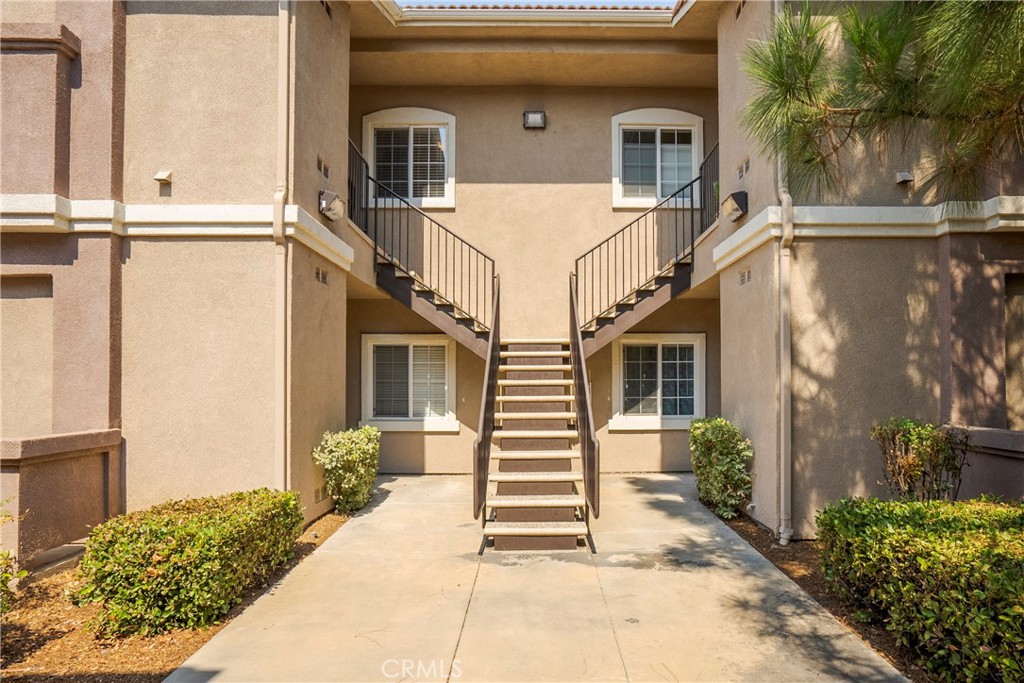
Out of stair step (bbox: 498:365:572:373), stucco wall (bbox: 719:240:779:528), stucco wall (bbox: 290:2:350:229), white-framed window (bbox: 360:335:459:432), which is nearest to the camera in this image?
stucco wall (bbox: 719:240:779:528)

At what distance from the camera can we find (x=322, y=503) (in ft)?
24.1

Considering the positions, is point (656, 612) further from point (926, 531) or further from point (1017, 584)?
point (1017, 584)

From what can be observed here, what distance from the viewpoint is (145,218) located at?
6.31 metres

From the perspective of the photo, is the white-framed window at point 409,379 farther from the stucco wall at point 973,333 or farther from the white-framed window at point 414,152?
the stucco wall at point 973,333

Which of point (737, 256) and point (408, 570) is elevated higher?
point (737, 256)

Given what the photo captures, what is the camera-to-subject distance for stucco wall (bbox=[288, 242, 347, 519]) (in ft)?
21.5

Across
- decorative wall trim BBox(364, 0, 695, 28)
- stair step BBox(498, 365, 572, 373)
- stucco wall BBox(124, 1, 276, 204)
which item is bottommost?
stair step BBox(498, 365, 572, 373)

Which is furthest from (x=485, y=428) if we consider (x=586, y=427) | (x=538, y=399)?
(x=538, y=399)

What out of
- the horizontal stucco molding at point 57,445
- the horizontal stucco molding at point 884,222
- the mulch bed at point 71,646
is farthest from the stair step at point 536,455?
the horizontal stucco molding at point 57,445

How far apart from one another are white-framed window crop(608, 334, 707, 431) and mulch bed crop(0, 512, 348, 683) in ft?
22.7

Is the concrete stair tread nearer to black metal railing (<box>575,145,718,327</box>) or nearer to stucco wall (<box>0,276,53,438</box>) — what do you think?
black metal railing (<box>575,145,718,327</box>)

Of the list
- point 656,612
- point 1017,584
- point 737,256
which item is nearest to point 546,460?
point 656,612

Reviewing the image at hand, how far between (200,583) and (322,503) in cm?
298

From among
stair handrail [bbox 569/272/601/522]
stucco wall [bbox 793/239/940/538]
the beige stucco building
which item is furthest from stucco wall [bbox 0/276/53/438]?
stucco wall [bbox 793/239/940/538]
